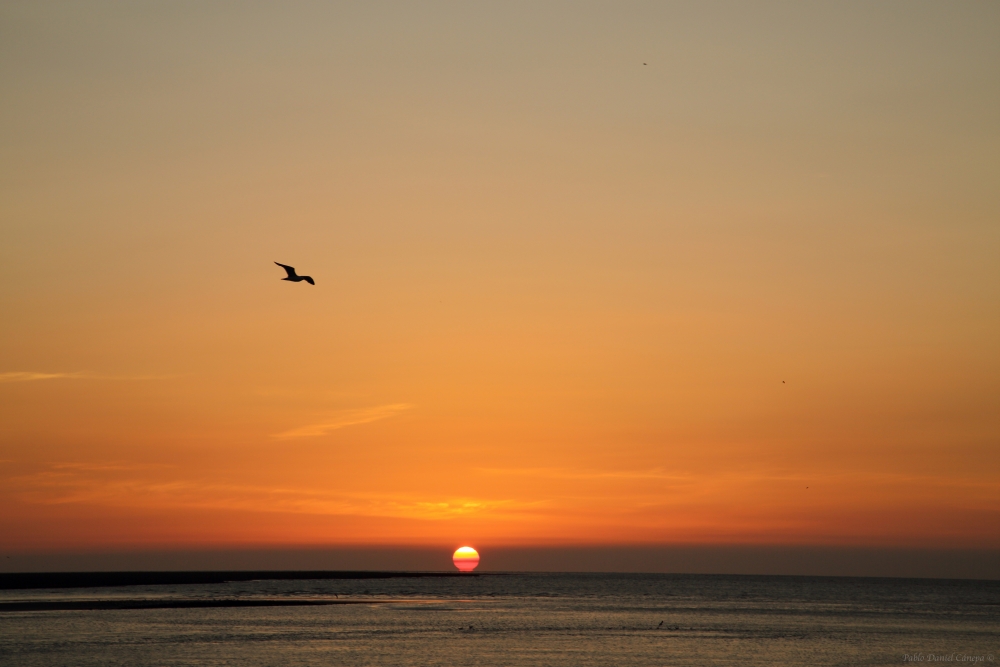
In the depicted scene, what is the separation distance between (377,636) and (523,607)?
37188mm

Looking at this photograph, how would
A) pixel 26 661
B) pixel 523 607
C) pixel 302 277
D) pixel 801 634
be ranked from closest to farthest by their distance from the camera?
pixel 302 277
pixel 26 661
pixel 801 634
pixel 523 607

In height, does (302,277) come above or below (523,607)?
above

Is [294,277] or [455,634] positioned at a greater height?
[294,277]

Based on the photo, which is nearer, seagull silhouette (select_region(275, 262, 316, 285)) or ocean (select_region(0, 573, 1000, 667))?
seagull silhouette (select_region(275, 262, 316, 285))

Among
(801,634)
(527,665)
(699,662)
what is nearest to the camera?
(527,665)

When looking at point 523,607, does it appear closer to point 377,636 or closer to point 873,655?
point 377,636

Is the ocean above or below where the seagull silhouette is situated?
below

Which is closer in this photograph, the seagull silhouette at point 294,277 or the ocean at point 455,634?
the seagull silhouette at point 294,277

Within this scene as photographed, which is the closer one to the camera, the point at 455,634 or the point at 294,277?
the point at 294,277

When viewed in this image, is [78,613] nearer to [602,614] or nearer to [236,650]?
[236,650]

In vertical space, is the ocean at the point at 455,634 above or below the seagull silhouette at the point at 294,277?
below

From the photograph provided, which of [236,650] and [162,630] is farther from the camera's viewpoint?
[162,630]

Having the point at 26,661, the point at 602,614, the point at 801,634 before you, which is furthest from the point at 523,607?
the point at 26,661

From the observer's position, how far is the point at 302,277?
36625 millimetres
